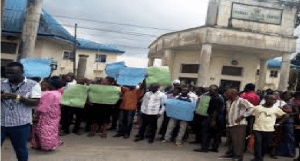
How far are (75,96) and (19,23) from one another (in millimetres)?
8151

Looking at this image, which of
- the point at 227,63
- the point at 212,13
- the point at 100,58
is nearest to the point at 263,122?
the point at 212,13

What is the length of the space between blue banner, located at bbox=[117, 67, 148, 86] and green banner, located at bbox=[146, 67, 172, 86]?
15 centimetres

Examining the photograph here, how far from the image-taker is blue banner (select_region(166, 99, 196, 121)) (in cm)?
→ 821

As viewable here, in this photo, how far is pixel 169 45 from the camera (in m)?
20.5

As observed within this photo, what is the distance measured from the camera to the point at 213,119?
7398 mm

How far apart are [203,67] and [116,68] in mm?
9033

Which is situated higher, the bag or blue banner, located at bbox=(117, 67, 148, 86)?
blue banner, located at bbox=(117, 67, 148, 86)

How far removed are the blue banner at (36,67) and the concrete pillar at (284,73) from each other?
1395 centimetres

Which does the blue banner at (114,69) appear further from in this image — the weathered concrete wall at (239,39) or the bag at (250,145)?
the weathered concrete wall at (239,39)

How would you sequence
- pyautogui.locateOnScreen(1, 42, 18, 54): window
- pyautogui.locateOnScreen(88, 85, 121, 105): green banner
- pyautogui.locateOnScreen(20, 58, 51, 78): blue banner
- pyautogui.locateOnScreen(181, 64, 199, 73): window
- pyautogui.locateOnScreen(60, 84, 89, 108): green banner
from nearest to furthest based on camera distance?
pyautogui.locateOnScreen(20, 58, 51, 78): blue banner < pyautogui.locateOnScreen(60, 84, 89, 108): green banner < pyautogui.locateOnScreen(88, 85, 121, 105): green banner < pyautogui.locateOnScreen(1, 42, 18, 54): window < pyautogui.locateOnScreen(181, 64, 199, 73): window

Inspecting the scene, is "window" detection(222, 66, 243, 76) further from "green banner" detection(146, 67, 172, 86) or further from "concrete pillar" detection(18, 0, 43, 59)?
"green banner" detection(146, 67, 172, 86)

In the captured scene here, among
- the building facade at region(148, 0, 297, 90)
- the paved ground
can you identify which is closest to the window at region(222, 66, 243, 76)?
the building facade at region(148, 0, 297, 90)

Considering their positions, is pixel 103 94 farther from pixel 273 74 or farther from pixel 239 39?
pixel 273 74

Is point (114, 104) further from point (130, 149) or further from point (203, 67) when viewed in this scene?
point (203, 67)
